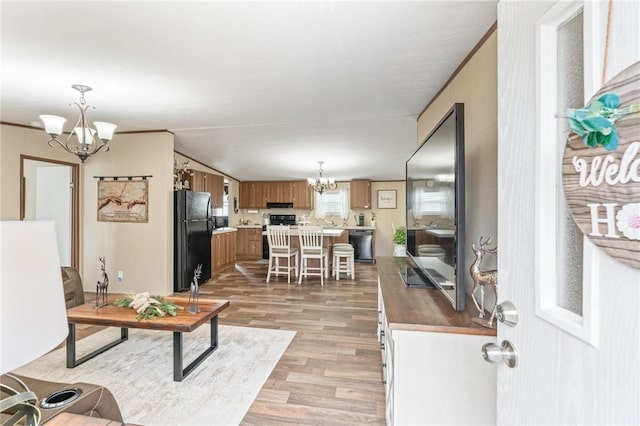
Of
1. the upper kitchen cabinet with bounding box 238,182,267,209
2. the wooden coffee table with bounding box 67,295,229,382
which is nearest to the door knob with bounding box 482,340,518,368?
the wooden coffee table with bounding box 67,295,229,382

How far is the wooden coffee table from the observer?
2107 millimetres

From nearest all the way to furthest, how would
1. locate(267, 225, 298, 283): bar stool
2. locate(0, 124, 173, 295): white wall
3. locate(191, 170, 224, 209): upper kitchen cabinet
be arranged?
locate(0, 124, 173, 295): white wall
locate(267, 225, 298, 283): bar stool
locate(191, 170, 224, 209): upper kitchen cabinet

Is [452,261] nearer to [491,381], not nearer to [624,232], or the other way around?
[491,381]

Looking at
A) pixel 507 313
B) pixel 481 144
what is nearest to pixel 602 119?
pixel 507 313

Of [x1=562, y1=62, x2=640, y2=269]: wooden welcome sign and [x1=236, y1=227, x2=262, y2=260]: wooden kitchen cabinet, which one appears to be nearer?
[x1=562, y1=62, x2=640, y2=269]: wooden welcome sign

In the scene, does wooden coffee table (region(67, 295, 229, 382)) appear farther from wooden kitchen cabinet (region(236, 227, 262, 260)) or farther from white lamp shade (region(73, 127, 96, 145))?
wooden kitchen cabinet (region(236, 227, 262, 260))

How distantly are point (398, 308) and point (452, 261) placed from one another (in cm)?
37

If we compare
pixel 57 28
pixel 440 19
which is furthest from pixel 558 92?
pixel 57 28

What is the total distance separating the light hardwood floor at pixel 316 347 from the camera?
1798mm

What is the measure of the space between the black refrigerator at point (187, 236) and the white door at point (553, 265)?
4408 mm

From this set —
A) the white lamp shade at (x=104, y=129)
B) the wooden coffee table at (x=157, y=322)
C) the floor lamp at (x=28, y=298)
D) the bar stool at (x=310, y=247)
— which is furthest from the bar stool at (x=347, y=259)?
the floor lamp at (x=28, y=298)

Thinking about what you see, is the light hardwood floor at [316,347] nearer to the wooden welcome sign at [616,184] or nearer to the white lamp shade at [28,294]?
the white lamp shade at [28,294]

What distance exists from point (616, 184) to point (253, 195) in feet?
25.6

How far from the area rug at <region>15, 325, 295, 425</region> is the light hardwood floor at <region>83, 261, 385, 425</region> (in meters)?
0.15
